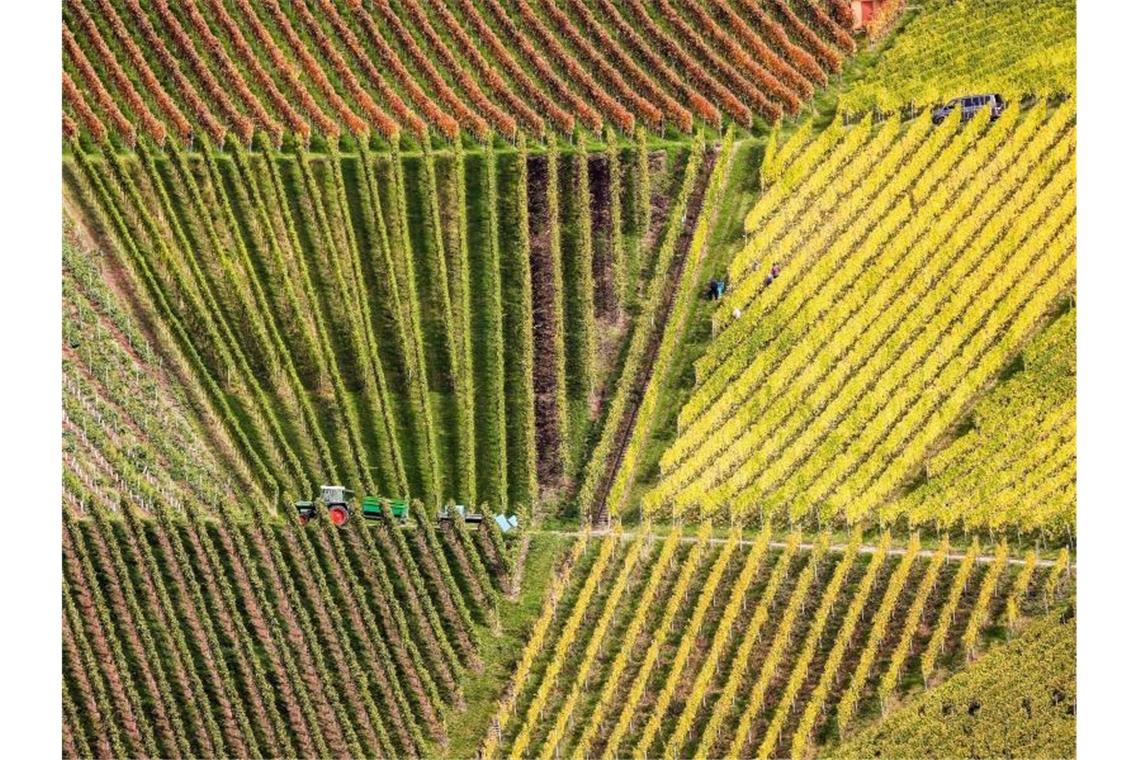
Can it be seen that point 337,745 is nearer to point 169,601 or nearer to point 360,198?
point 169,601

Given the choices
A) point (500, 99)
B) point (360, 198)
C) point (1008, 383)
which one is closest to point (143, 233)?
point (360, 198)

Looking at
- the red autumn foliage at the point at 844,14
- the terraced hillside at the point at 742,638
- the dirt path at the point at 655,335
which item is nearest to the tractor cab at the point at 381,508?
the terraced hillside at the point at 742,638

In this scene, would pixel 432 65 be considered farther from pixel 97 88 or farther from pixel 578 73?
pixel 97 88

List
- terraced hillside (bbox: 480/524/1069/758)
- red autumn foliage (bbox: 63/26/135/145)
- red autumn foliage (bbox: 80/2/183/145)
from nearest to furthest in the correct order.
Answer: terraced hillside (bbox: 480/524/1069/758), red autumn foliage (bbox: 63/26/135/145), red autumn foliage (bbox: 80/2/183/145)

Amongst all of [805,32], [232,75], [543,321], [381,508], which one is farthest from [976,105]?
[381,508]

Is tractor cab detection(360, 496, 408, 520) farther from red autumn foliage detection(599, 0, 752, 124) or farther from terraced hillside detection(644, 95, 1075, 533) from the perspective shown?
red autumn foliage detection(599, 0, 752, 124)

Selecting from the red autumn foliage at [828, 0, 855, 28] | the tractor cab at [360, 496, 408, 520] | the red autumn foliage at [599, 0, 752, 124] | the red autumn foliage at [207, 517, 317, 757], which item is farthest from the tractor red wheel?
the red autumn foliage at [828, 0, 855, 28]
